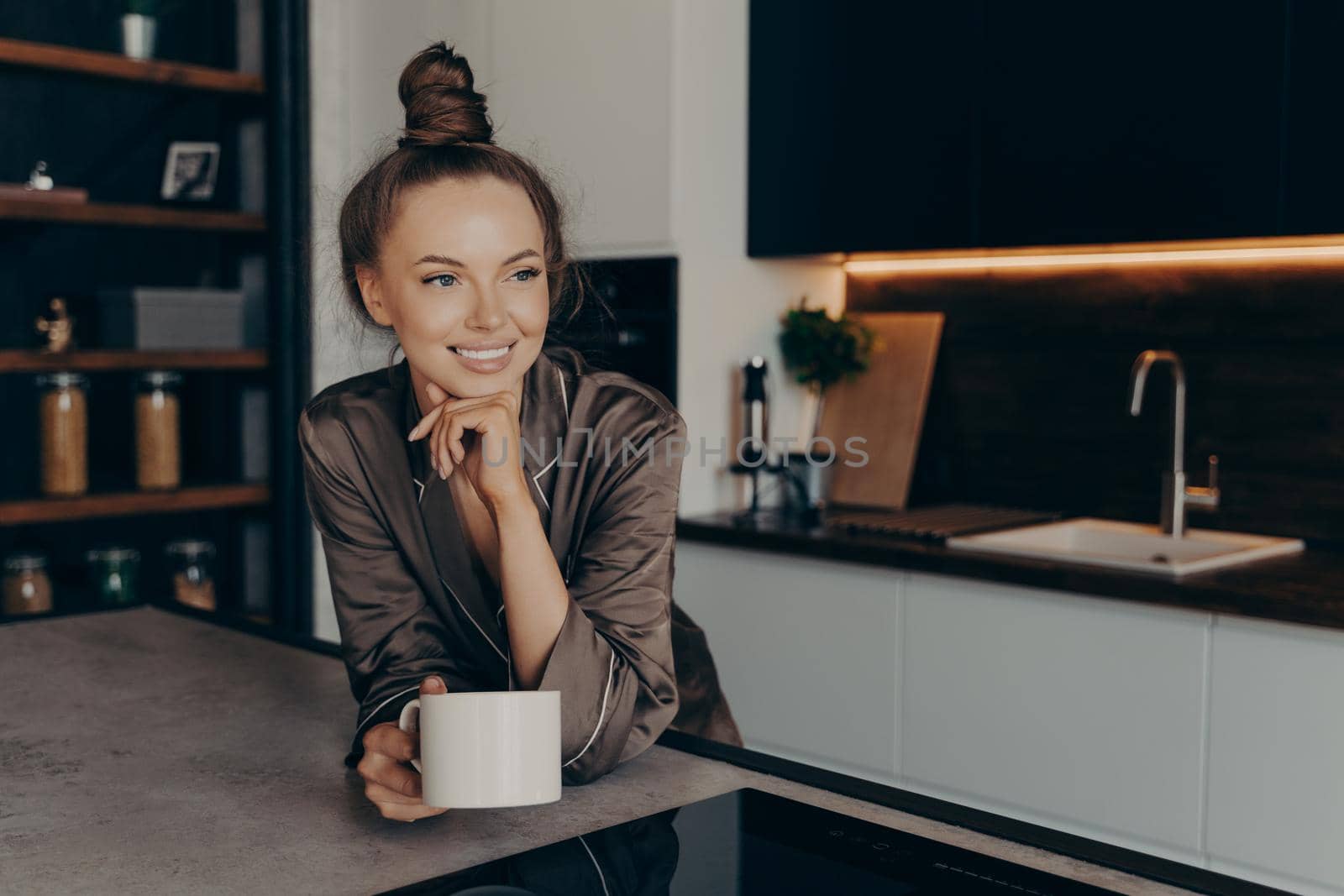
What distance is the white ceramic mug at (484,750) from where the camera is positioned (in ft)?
3.06

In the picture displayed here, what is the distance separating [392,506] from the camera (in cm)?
128

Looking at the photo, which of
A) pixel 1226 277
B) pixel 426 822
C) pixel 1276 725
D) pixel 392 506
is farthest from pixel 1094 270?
pixel 426 822

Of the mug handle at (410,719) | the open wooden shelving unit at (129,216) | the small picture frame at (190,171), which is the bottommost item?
the mug handle at (410,719)

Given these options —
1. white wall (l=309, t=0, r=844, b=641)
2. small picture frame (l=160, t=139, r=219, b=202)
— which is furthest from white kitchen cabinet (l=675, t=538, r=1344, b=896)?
small picture frame (l=160, t=139, r=219, b=202)

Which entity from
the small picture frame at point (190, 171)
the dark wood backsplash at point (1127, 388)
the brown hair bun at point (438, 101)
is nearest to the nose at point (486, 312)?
the brown hair bun at point (438, 101)

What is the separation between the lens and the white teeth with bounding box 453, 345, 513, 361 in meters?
1.14

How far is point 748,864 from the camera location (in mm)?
928

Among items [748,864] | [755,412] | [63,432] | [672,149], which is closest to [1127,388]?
[755,412]

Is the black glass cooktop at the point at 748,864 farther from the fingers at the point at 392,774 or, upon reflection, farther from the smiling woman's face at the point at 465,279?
the smiling woman's face at the point at 465,279

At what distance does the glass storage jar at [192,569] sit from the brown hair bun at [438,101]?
224cm

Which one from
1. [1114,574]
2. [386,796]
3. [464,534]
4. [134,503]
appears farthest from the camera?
[134,503]

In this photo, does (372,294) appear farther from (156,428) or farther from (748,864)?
(156,428)

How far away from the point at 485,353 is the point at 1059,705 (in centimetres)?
151

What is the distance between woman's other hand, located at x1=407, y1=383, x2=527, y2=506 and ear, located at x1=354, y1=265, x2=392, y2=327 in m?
0.11
